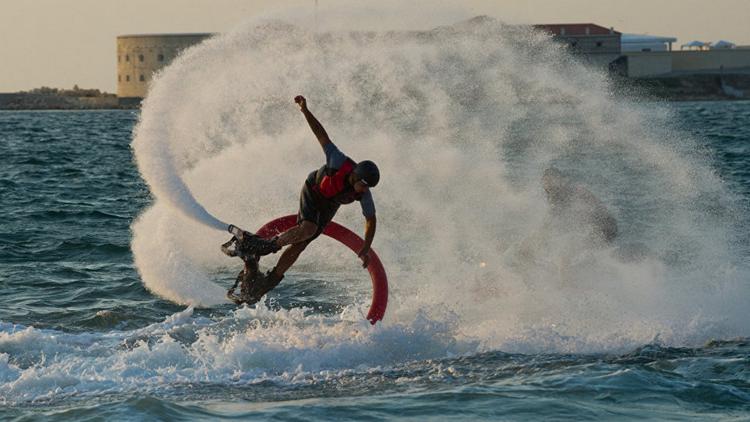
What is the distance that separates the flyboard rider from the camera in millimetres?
11784

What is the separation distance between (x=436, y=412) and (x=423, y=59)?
41.6 ft

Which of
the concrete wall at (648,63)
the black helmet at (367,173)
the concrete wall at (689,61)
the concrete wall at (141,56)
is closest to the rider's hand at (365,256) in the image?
the black helmet at (367,173)

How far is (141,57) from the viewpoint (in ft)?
429

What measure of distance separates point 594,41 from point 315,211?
4106 inches

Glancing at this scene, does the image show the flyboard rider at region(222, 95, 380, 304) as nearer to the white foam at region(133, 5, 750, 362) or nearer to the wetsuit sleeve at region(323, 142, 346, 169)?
the wetsuit sleeve at region(323, 142, 346, 169)

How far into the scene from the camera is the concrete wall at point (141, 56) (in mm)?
128000

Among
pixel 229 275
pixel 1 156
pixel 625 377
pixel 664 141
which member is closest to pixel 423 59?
pixel 664 141

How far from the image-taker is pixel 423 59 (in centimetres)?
2173

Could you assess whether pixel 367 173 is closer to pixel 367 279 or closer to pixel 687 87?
pixel 367 279

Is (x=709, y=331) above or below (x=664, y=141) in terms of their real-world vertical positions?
below

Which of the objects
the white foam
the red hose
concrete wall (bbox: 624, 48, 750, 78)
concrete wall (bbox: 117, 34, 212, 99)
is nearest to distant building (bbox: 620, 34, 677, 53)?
concrete wall (bbox: 624, 48, 750, 78)

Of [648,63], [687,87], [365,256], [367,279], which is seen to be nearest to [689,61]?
[687,87]

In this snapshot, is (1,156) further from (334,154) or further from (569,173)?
(334,154)

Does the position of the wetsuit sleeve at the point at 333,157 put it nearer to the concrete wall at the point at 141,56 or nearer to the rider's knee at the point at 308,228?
the rider's knee at the point at 308,228
